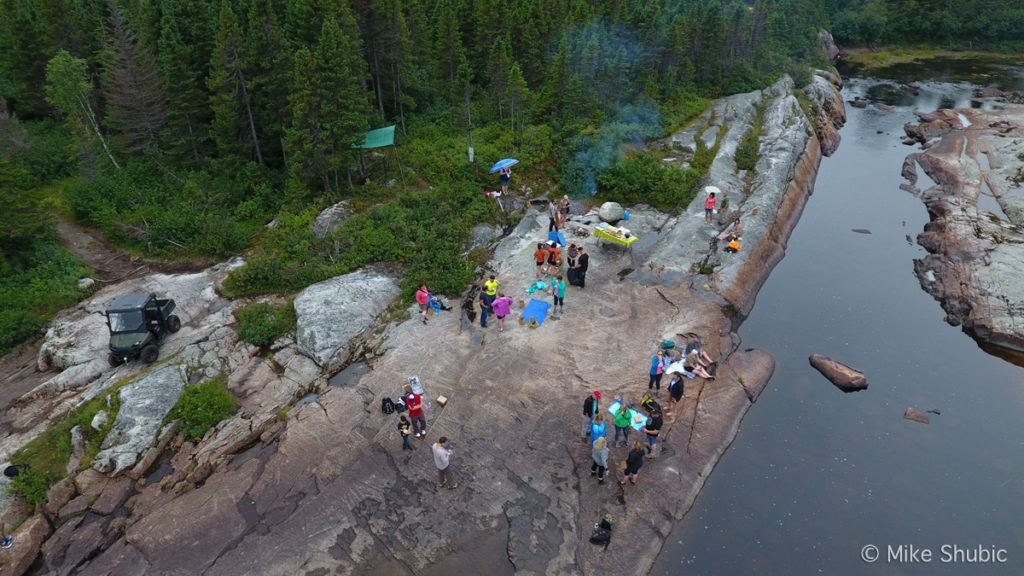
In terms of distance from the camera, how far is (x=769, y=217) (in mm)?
29109

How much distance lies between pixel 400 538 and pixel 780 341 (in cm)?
1697

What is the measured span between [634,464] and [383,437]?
762 centimetres

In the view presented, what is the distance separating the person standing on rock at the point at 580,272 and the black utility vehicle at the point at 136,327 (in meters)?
15.9

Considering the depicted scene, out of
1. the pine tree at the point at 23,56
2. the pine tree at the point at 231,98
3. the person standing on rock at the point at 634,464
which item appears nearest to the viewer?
the person standing on rock at the point at 634,464

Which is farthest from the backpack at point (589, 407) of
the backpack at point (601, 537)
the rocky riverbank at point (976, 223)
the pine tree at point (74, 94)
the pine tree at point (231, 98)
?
the pine tree at point (74, 94)

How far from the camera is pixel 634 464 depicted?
15.2 m

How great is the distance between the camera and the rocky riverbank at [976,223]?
23.7m

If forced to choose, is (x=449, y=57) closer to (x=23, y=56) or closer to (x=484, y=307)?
(x=484, y=307)

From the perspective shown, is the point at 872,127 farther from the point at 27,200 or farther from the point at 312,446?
the point at 27,200

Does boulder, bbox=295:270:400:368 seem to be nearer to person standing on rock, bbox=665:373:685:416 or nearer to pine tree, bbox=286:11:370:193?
pine tree, bbox=286:11:370:193

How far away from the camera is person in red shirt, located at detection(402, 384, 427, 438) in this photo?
16359 mm

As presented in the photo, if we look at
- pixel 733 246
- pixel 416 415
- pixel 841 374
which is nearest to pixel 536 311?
pixel 416 415

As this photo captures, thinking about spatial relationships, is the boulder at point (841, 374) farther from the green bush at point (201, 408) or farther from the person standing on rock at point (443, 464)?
the green bush at point (201, 408)

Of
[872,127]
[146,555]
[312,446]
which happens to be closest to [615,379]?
[312,446]
